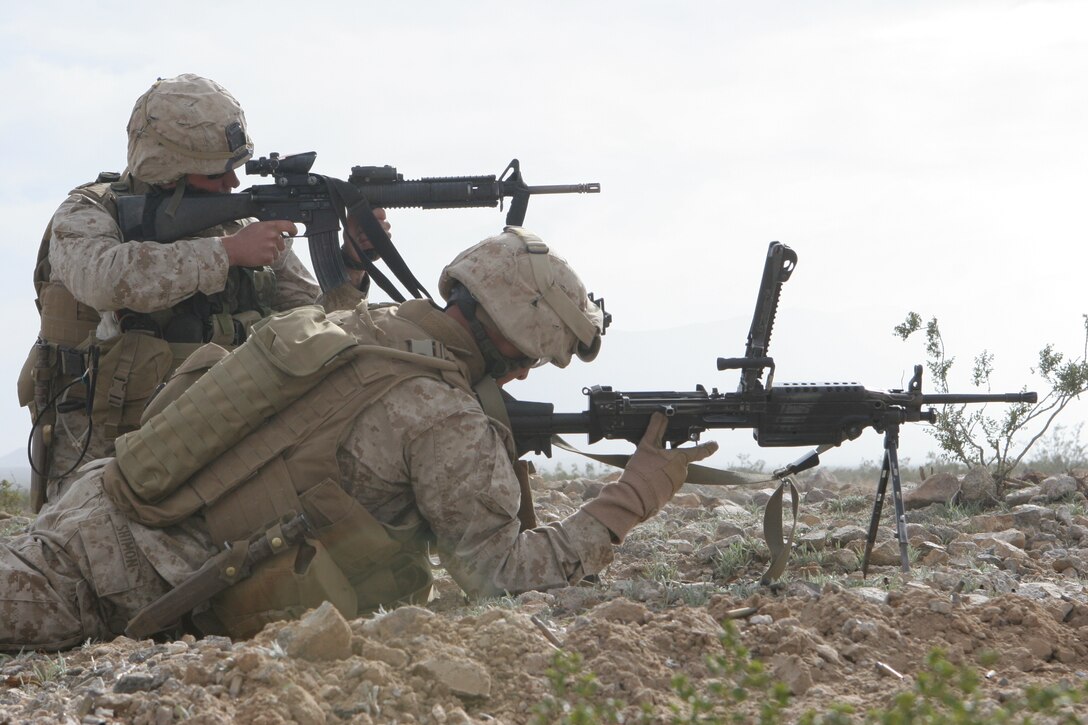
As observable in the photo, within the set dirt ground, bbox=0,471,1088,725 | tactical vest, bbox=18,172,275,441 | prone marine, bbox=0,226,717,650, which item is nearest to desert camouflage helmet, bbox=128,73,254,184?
tactical vest, bbox=18,172,275,441

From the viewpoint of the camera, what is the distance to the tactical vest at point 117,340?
5.81 m

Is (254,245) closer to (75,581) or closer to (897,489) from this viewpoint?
(75,581)

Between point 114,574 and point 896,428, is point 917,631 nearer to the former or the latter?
point 896,428

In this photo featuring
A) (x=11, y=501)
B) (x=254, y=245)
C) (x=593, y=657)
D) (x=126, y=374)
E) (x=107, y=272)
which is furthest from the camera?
(x=11, y=501)

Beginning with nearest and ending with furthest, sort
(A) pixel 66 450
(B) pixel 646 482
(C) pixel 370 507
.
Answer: (C) pixel 370 507
(B) pixel 646 482
(A) pixel 66 450

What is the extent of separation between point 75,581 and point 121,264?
6.04 feet

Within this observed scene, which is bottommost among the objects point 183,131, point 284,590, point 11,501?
point 11,501

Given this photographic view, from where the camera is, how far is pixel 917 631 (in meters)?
3.47

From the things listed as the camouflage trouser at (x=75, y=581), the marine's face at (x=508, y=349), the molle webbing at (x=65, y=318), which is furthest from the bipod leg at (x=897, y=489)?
the molle webbing at (x=65, y=318)

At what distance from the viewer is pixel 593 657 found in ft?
10.3

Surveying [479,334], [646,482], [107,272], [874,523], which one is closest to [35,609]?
[479,334]

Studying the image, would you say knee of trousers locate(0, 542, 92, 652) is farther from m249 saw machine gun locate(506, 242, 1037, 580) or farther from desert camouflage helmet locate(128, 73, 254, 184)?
desert camouflage helmet locate(128, 73, 254, 184)

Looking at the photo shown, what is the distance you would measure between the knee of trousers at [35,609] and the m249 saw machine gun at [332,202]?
221 cm

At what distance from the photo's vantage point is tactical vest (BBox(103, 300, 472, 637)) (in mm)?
4195
